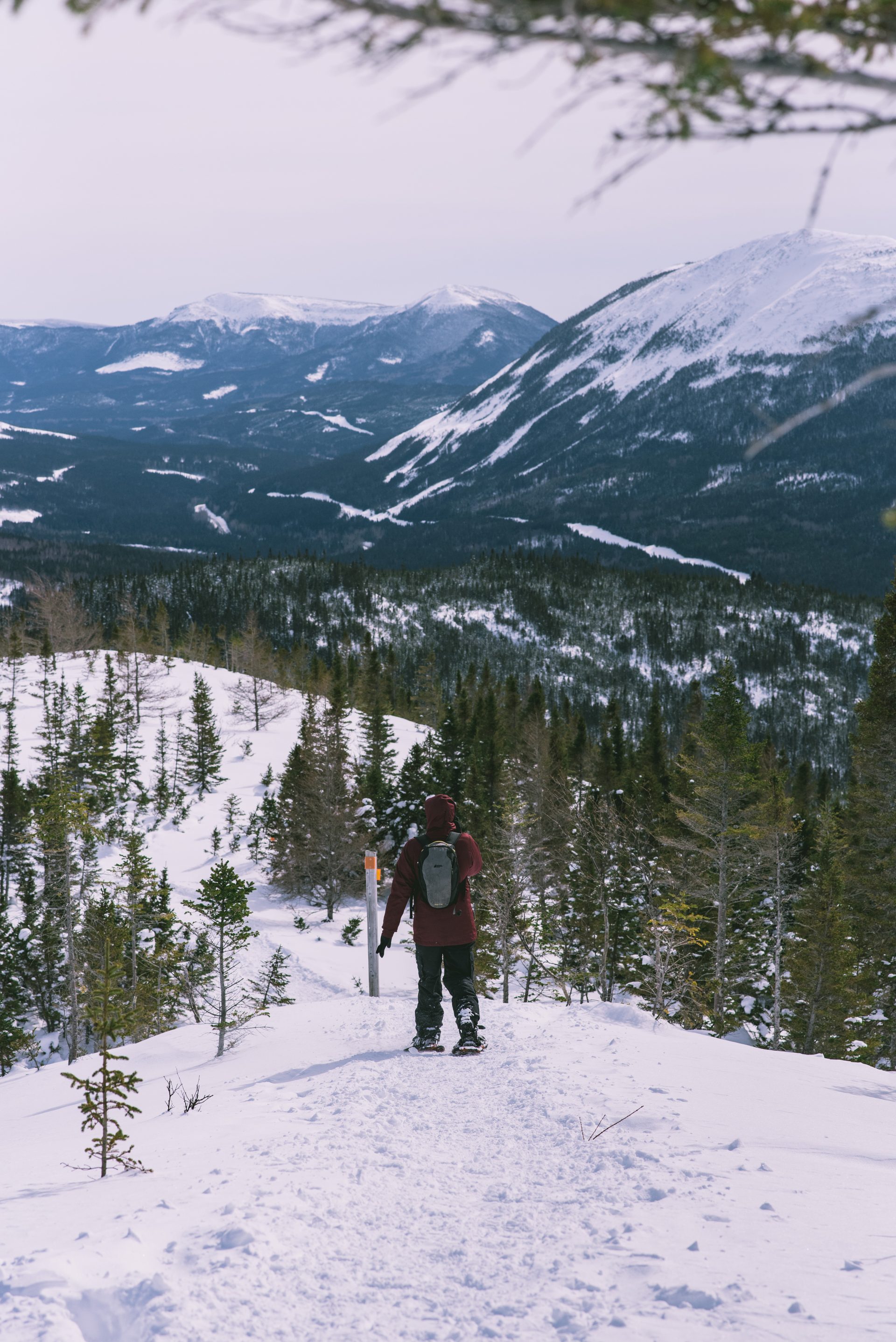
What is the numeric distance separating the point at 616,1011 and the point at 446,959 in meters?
2.44

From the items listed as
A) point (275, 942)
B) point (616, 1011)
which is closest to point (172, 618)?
point (275, 942)

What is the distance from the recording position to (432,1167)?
4.75 meters

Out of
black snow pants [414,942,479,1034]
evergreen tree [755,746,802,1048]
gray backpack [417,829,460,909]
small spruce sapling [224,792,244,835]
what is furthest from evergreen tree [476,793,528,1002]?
small spruce sapling [224,792,244,835]

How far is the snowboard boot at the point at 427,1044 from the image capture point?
7262 mm

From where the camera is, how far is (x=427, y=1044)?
23.9 ft

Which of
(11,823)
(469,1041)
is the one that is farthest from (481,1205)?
(11,823)

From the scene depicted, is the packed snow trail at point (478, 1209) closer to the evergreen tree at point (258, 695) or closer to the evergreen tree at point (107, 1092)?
the evergreen tree at point (107, 1092)

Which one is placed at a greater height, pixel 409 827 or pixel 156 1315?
pixel 156 1315

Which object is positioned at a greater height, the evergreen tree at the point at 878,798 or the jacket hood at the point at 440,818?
the jacket hood at the point at 440,818

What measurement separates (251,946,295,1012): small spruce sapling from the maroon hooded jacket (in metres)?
19.0

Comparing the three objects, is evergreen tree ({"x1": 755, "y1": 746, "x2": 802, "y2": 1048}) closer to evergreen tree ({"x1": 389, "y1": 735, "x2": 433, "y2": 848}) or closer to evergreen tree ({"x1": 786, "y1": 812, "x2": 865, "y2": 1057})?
evergreen tree ({"x1": 786, "y1": 812, "x2": 865, "y2": 1057})

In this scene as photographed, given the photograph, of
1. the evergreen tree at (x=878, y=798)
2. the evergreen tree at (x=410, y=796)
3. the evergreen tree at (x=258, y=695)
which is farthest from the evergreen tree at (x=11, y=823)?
the evergreen tree at (x=878, y=798)

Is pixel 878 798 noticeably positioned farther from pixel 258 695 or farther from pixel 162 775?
pixel 258 695

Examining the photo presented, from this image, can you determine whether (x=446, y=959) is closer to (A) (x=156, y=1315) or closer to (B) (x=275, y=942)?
(A) (x=156, y=1315)
